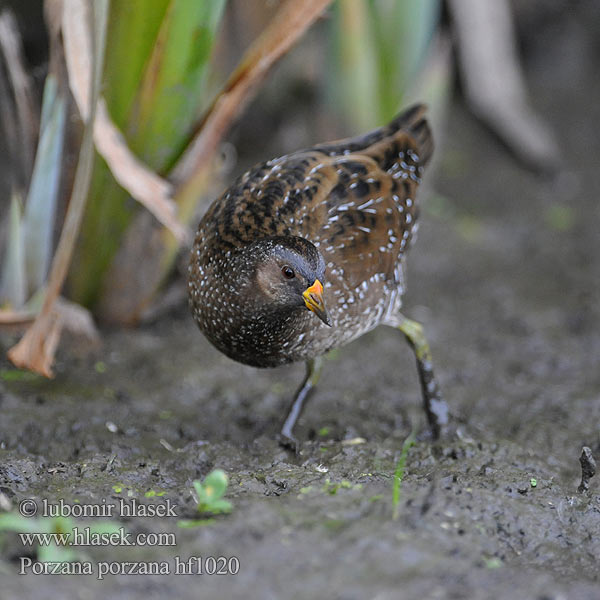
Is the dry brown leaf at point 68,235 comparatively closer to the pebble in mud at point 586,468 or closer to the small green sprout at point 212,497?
the small green sprout at point 212,497

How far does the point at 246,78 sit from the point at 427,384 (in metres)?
1.55

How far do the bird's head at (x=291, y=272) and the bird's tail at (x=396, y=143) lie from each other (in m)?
0.80

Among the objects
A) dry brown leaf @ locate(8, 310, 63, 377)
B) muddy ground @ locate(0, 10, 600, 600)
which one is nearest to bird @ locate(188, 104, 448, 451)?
muddy ground @ locate(0, 10, 600, 600)

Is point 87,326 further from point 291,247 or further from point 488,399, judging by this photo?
point 488,399

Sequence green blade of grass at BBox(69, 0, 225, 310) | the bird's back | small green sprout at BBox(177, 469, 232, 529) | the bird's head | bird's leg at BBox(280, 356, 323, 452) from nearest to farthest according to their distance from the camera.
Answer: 1. small green sprout at BBox(177, 469, 232, 529)
2. the bird's head
3. the bird's back
4. bird's leg at BBox(280, 356, 323, 452)
5. green blade of grass at BBox(69, 0, 225, 310)

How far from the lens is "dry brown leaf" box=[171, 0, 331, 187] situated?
3.76m

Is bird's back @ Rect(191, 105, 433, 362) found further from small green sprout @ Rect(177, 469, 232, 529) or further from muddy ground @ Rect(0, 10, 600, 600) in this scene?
small green sprout @ Rect(177, 469, 232, 529)

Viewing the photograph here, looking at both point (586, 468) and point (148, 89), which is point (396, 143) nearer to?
point (148, 89)

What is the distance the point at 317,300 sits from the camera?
3117 mm

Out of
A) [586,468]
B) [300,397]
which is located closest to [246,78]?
[300,397]

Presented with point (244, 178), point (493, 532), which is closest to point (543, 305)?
point (244, 178)

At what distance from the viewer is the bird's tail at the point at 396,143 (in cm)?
389

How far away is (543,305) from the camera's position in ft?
17.6

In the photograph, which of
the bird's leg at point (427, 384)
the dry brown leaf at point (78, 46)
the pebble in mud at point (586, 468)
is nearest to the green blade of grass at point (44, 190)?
the dry brown leaf at point (78, 46)
